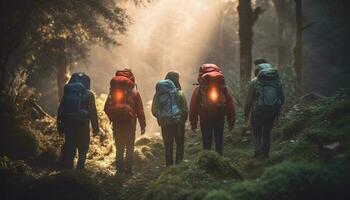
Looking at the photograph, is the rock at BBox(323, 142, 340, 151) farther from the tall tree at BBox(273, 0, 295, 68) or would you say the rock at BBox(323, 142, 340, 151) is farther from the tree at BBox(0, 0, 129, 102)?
the tall tree at BBox(273, 0, 295, 68)

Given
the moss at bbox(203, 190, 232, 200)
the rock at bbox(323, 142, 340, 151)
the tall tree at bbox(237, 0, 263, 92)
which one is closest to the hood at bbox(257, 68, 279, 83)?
the rock at bbox(323, 142, 340, 151)

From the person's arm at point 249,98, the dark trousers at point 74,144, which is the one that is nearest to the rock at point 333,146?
the person's arm at point 249,98

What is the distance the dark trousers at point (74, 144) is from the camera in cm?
1019

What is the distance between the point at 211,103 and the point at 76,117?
293cm

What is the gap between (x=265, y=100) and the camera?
32.3ft

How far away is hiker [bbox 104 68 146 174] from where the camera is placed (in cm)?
1003

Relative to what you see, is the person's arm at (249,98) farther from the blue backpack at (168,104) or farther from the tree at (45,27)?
the tree at (45,27)

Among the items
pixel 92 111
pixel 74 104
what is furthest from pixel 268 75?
pixel 74 104

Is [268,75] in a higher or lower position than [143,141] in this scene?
higher

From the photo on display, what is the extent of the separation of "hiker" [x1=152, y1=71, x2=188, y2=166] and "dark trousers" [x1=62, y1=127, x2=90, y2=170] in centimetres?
174

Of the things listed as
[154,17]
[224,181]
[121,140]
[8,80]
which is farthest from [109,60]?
[224,181]

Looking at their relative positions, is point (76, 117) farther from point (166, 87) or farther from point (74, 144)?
point (166, 87)

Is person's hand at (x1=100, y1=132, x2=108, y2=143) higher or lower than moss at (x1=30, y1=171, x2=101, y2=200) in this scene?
higher

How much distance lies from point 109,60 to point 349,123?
35.0 metres
